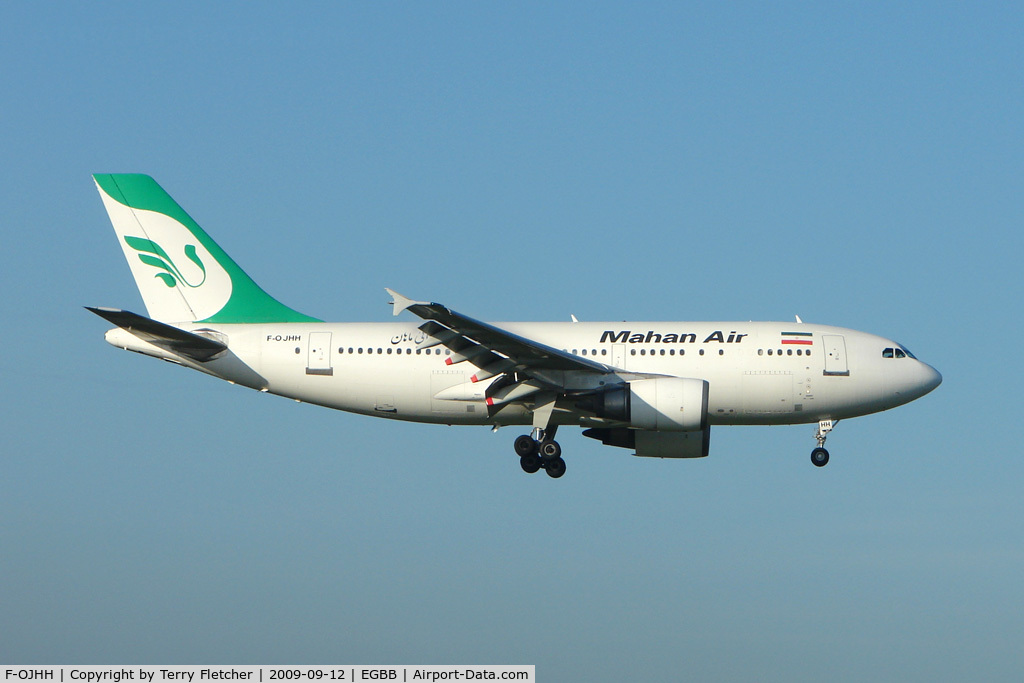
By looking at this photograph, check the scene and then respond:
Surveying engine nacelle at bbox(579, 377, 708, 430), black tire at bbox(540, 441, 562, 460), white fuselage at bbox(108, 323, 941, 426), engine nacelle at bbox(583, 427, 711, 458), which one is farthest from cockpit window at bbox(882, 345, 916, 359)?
black tire at bbox(540, 441, 562, 460)

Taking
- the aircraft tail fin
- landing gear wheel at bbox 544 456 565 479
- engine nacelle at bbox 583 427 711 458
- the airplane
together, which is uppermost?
the aircraft tail fin

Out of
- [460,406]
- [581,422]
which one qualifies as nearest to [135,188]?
[460,406]

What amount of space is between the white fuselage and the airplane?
0.04 meters

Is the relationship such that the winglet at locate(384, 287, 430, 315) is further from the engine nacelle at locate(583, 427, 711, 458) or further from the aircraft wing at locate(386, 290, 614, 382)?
the engine nacelle at locate(583, 427, 711, 458)

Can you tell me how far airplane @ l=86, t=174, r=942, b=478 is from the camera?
127 feet

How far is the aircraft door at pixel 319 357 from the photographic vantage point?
4009 cm

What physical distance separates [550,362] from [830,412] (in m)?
8.10

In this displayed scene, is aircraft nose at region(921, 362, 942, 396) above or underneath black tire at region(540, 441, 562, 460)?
above

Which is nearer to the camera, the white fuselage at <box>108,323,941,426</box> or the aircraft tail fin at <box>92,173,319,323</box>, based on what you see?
the white fuselage at <box>108,323,941,426</box>

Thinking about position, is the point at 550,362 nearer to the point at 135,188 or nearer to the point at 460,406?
the point at 460,406

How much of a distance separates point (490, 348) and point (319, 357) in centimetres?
526

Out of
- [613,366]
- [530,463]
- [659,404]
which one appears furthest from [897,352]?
[530,463]

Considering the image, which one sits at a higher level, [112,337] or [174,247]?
[174,247]

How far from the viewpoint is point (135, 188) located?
43375 millimetres
